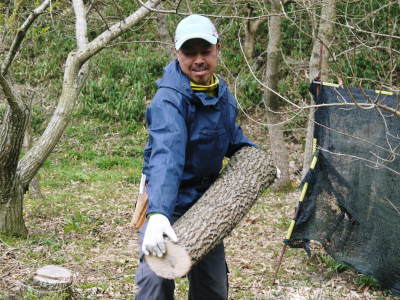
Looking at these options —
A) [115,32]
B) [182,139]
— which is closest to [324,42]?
[115,32]

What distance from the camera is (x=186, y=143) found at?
10.5 ft

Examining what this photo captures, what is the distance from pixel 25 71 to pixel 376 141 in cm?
1192

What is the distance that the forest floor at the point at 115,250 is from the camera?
17.7ft

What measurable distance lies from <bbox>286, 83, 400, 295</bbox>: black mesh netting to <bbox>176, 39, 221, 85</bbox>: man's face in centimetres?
201

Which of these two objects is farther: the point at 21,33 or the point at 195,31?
the point at 21,33

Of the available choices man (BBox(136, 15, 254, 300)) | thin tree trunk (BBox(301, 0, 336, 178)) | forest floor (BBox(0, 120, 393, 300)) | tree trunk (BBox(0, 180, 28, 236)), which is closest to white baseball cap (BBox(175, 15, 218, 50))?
man (BBox(136, 15, 254, 300))

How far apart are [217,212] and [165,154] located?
53 cm

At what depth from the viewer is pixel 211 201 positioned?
3328 millimetres

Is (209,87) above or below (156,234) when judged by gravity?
above

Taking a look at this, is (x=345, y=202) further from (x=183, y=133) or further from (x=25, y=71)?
(x=25, y=71)

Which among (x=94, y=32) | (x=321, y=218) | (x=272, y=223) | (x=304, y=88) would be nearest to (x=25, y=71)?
(x=94, y=32)

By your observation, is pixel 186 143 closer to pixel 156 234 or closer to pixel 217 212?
pixel 217 212

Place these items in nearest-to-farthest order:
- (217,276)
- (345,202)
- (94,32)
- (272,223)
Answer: (217,276), (345,202), (272,223), (94,32)

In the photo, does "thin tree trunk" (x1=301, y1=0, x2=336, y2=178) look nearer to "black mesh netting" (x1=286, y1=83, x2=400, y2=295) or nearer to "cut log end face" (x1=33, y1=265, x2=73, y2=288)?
"black mesh netting" (x1=286, y1=83, x2=400, y2=295)
